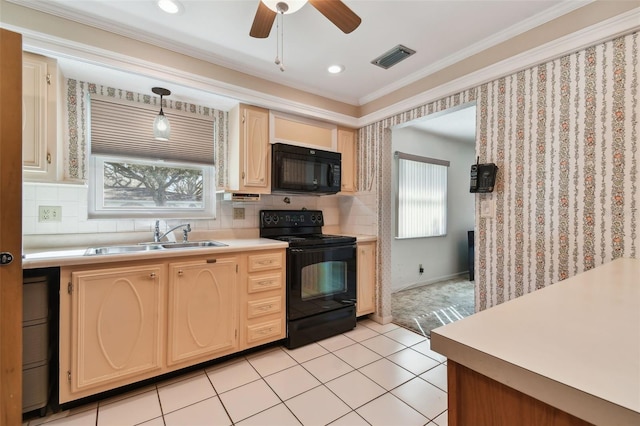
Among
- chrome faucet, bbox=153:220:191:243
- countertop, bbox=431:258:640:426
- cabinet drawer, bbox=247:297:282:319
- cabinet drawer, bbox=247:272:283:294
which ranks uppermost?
chrome faucet, bbox=153:220:191:243

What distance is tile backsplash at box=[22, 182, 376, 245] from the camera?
6.59ft

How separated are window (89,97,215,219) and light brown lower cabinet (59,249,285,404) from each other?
755 mm

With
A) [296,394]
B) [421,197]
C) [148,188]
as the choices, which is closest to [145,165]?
[148,188]

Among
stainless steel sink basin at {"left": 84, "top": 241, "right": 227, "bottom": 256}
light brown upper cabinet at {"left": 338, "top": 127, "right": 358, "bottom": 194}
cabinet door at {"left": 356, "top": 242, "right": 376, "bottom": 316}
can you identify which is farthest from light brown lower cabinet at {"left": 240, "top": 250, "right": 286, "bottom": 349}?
light brown upper cabinet at {"left": 338, "top": 127, "right": 358, "bottom": 194}

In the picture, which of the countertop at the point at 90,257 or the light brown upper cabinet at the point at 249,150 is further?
the light brown upper cabinet at the point at 249,150

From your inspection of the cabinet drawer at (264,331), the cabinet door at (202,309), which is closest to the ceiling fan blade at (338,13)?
the cabinet door at (202,309)

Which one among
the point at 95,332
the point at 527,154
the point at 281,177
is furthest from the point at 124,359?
the point at 527,154

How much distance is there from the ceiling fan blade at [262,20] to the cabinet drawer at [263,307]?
6.39ft

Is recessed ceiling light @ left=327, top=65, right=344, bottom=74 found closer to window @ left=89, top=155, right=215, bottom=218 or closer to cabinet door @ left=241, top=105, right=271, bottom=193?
cabinet door @ left=241, top=105, right=271, bottom=193

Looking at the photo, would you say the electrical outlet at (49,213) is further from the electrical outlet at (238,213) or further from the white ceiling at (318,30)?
the electrical outlet at (238,213)

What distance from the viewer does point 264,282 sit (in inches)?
94.6

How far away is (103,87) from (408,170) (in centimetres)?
381

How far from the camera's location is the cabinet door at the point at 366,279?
3.06m

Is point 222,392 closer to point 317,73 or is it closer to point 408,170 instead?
point 317,73
